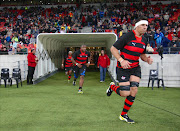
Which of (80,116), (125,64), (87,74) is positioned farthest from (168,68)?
(125,64)

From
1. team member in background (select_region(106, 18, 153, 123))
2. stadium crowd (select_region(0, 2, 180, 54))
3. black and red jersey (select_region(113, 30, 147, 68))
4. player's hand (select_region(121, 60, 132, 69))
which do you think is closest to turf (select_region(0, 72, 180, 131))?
team member in background (select_region(106, 18, 153, 123))

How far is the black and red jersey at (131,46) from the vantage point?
4.68 metres

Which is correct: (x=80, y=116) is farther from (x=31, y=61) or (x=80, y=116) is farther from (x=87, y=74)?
(x=87, y=74)

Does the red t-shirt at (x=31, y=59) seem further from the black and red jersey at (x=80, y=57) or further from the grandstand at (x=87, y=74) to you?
the black and red jersey at (x=80, y=57)

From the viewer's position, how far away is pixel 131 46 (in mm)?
4715

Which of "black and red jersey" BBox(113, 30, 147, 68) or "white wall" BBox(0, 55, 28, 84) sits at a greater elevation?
"black and red jersey" BBox(113, 30, 147, 68)

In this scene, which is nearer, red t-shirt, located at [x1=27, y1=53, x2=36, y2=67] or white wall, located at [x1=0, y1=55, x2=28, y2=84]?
red t-shirt, located at [x1=27, y1=53, x2=36, y2=67]

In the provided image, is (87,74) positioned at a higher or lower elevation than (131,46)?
lower

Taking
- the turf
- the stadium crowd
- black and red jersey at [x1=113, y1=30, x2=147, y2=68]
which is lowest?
the turf

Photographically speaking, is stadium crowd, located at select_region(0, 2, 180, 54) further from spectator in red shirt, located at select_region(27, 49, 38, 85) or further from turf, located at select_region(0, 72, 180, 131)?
turf, located at select_region(0, 72, 180, 131)

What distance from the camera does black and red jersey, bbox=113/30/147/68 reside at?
4680 mm

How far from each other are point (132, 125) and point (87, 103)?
8.93 ft

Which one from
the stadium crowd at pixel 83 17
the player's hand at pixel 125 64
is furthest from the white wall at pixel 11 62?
the player's hand at pixel 125 64

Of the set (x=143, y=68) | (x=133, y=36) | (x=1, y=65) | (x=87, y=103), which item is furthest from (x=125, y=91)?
(x=1, y=65)
